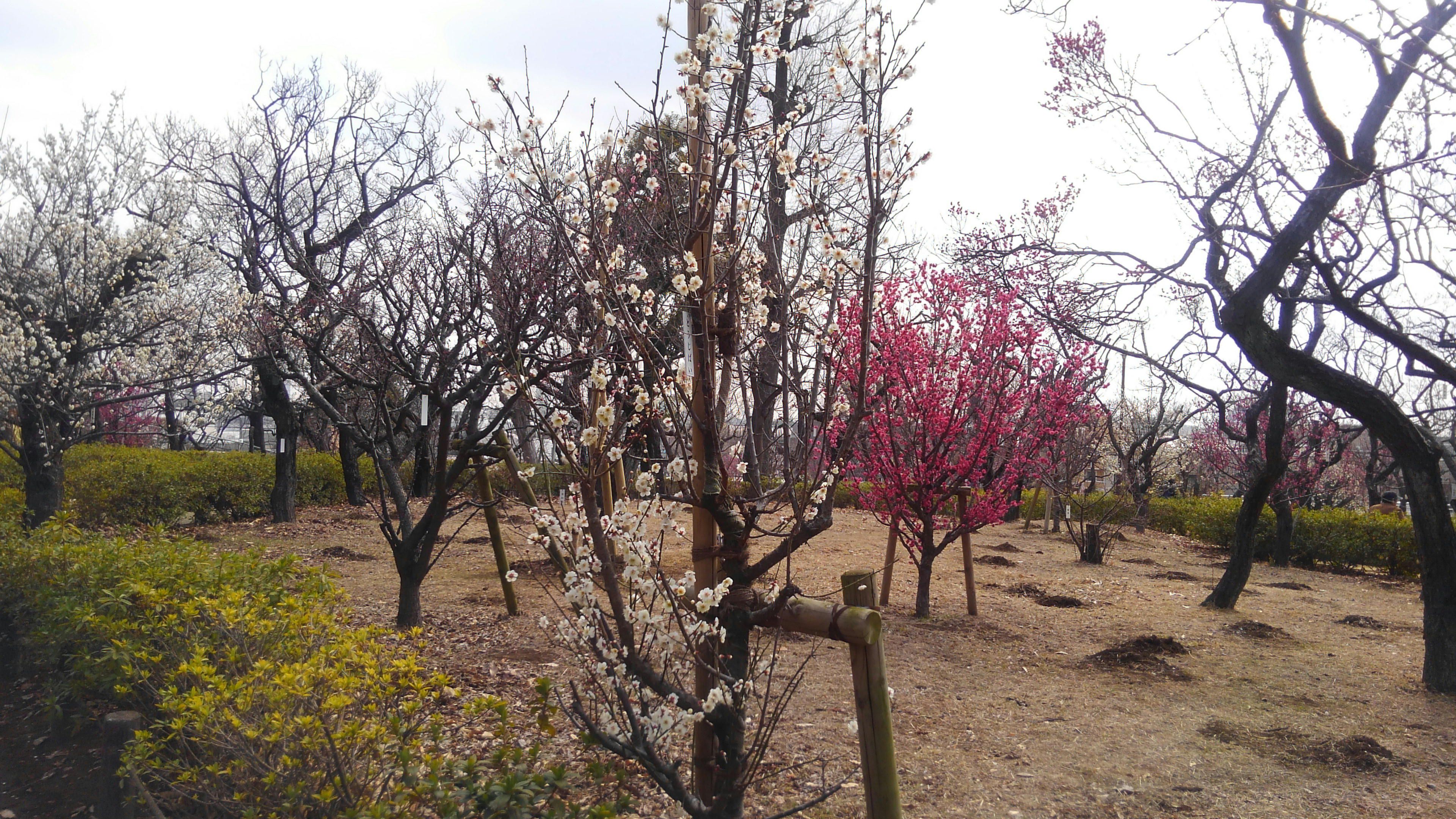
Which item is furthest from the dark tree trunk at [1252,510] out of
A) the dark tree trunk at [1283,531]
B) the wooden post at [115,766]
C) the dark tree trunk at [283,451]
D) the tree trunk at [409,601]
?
the dark tree trunk at [283,451]

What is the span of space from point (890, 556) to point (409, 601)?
11.0 ft

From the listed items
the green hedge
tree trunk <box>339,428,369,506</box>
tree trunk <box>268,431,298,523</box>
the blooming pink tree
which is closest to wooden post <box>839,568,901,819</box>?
the blooming pink tree

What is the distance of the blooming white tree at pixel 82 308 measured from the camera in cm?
709

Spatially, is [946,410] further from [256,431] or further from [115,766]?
[256,431]

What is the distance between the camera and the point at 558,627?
2.13 m

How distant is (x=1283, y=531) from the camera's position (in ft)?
34.6

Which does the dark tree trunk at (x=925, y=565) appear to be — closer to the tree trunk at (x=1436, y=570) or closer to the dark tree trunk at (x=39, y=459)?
the tree trunk at (x=1436, y=570)

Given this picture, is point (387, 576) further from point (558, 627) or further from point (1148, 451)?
point (1148, 451)

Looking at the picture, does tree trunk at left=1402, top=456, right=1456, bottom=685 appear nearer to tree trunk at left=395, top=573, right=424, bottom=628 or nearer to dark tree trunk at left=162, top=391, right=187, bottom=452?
tree trunk at left=395, top=573, right=424, bottom=628

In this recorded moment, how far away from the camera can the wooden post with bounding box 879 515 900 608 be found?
6.00 meters

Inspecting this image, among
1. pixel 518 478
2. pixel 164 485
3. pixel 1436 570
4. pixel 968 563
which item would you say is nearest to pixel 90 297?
pixel 164 485

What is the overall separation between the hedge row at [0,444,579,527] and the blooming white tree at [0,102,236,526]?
3.47 ft

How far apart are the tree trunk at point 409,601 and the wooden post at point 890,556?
307 centimetres

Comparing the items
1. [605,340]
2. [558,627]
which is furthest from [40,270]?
[558,627]
